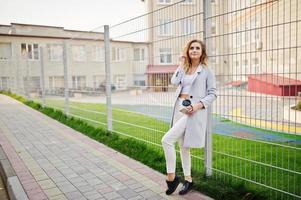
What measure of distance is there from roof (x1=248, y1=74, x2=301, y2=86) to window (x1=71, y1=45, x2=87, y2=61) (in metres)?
7.11

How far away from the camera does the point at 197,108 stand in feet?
12.3

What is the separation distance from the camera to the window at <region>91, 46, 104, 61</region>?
843 cm

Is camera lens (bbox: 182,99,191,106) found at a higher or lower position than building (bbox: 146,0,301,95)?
lower

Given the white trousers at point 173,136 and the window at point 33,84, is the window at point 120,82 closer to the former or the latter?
the white trousers at point 173,136

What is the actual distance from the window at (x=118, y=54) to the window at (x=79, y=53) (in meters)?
2.19

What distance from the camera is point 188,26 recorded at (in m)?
4.72

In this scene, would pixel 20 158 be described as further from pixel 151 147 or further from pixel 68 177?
pixel 151 147

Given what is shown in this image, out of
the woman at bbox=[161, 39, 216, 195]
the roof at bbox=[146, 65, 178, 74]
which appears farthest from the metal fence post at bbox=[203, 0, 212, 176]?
the roof at bbox=[146, 65, 178, 74]

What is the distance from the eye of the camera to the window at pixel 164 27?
5152 millimetres

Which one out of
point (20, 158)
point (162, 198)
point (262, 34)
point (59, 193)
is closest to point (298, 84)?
point (262, 34)

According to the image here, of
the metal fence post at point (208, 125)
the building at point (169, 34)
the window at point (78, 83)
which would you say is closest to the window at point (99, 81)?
the window at point (78, 83)

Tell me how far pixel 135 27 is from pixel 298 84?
3845mm

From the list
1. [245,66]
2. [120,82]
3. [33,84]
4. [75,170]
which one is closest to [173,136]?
[245,66]

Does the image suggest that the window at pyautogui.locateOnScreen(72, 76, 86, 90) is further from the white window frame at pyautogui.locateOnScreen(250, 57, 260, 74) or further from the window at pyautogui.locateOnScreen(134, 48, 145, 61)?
the white window frame at pyautogui.locateOnScreen(250, 57, 260, 74)
